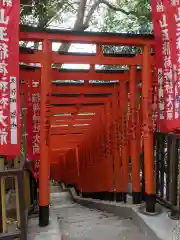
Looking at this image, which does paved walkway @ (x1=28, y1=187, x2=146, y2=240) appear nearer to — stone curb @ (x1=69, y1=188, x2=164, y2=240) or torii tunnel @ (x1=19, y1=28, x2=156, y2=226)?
stone curb @ (x1=69, y1=188, x2=164, y2=240)

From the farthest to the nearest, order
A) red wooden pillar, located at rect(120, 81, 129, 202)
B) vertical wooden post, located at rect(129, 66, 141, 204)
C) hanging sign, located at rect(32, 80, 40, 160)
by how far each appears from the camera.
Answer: red wooden pillar, located at rect(120, 81, 129, 202), hanging sign, located at rect(32, 80, 40, 160), vertical wooden post, located at rect(129, 66, 141, 204)

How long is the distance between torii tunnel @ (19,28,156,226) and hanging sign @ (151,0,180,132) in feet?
1.68

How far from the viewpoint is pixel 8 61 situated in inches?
133

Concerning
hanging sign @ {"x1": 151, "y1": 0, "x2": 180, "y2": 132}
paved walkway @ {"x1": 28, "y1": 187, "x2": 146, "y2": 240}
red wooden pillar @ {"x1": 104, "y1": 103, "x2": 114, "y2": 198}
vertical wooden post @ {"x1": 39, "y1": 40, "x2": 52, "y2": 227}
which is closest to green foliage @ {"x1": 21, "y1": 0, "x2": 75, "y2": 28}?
red wooden pillar @ {"x1": 104, "y1": 103, "x2": 114, "y2": 198}

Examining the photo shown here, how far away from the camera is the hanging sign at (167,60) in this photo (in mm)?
3822

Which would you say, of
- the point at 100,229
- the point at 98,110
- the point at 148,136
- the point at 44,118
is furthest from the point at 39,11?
the point at 100,229

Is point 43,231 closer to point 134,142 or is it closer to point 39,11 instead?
point 134,142

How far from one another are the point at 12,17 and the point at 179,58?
2245mm

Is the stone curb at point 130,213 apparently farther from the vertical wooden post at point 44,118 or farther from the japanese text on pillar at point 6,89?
the japanese text on pillar at point 6,89

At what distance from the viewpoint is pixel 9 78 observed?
3.41 meters

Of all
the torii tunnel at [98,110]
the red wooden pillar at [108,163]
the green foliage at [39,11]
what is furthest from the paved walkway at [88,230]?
the green foliage at [39,11]

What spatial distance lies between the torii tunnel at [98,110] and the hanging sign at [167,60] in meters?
0.51

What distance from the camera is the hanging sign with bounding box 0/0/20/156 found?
3.35m

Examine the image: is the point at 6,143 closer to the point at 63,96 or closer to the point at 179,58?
the point at 179,58
